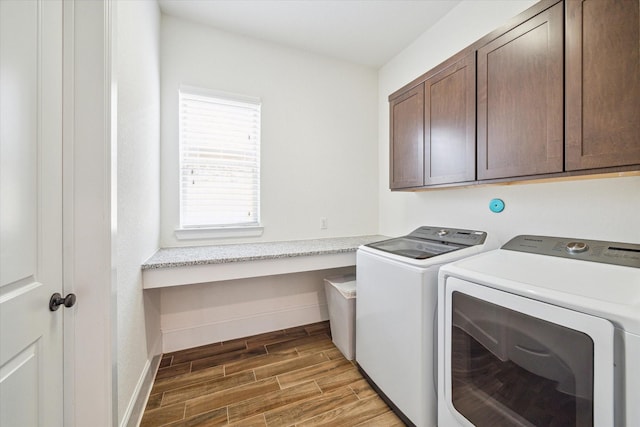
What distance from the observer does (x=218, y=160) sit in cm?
212

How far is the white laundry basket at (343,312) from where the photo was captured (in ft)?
6.06

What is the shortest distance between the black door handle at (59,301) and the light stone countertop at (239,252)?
0.60m

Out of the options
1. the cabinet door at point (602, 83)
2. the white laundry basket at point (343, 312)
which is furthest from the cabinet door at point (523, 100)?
the white laundry basket at point (343, 312)

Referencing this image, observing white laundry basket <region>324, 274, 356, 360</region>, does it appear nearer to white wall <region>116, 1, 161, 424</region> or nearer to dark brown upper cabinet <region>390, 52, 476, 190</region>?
dark brown upper cabinet <region>390, 52, 476, 190</region>

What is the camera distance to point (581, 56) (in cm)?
102

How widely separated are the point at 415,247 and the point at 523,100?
3.24 ft

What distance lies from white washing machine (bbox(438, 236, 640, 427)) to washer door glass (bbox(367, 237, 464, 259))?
0.23 metres

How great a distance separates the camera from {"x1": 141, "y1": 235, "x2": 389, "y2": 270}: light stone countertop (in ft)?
5.25

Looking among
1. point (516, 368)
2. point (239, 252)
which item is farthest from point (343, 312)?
point (516, 368)

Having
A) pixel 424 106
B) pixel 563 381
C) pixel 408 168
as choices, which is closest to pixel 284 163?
pixel 408 168

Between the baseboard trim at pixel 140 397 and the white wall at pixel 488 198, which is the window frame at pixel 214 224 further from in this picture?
the white wall at pixel 488 198

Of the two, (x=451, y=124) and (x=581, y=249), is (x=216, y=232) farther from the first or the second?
(x=581, y=249)

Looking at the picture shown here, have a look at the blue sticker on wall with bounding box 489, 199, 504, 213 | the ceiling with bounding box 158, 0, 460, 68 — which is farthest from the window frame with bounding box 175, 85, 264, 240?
the blue sticker on wall with bounding box 489, 199, 504, 213

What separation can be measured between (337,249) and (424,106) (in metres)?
1.27
